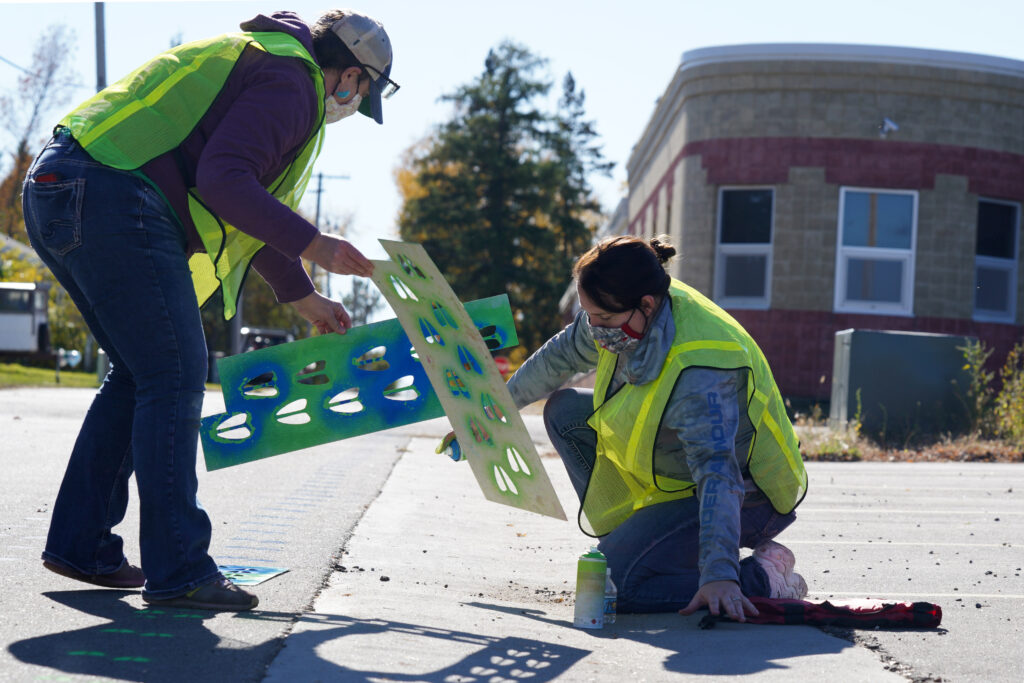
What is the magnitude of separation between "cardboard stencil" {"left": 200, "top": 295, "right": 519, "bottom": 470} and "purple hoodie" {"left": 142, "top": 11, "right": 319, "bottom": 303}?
730 millimetres

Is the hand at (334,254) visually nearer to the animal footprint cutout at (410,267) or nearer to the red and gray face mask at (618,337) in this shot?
the animal footprint cutout at (410,267)

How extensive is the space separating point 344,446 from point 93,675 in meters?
7.08

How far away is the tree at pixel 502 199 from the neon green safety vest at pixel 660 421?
122ft

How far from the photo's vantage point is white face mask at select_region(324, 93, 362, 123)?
3.60 m

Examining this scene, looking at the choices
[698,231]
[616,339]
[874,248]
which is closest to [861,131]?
[874,248]

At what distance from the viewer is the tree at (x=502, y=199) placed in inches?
1670

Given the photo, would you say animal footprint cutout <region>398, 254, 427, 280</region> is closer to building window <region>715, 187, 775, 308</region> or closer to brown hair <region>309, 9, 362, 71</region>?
brown hair <region>309, 9, 362, 71</region>

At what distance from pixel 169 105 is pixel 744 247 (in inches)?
559

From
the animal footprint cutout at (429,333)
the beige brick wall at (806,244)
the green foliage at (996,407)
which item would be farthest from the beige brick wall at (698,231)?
the animal footprint cutout at (429,333)

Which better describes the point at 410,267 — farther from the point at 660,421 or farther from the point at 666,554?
the point at 666,554

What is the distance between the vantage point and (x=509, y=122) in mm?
43562

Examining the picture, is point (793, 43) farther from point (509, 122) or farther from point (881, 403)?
point (509, 122)

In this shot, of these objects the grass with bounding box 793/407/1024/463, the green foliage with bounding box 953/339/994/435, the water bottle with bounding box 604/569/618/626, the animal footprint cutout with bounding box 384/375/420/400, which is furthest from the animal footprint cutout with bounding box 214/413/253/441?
the green foliage with bounding box 953/339/994/435

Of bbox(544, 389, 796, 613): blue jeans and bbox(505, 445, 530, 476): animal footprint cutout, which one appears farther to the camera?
bbox(505, 445, 530, 476): animal footprint cutout
